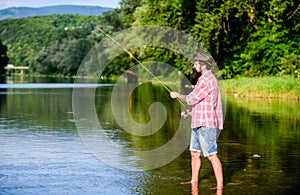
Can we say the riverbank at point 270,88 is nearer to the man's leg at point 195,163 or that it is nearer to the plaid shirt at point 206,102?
the man's leg at point 195,163

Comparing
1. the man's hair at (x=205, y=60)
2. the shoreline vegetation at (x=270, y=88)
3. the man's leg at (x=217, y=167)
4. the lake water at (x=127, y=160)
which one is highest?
the man's hair at (x=205, y=60)

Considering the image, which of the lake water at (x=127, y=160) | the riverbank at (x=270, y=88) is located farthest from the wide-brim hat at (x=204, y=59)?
the riverbank at (x=270, y=88)

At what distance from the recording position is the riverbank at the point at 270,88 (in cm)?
3041

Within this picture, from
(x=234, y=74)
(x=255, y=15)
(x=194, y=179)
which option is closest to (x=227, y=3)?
(x=255, y=15)

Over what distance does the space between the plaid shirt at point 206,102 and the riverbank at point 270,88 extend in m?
22.2

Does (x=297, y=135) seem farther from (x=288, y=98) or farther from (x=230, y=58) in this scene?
(x=230, y=58)

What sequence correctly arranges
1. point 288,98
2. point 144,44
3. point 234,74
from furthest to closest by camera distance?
point 144,44 < point 234,74 < point 288,98

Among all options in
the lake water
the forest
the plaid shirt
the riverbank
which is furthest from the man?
the forest

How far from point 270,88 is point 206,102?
24134mm

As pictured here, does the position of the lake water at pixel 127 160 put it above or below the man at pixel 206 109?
below

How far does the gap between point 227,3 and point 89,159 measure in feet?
87.0

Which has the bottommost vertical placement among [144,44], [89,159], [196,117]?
[89,159]

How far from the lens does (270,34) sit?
39.4 metres

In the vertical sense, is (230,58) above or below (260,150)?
above
